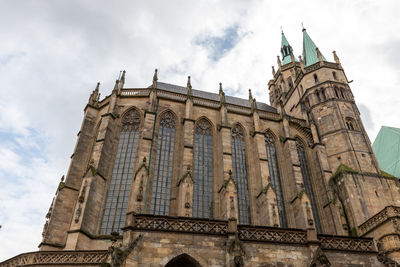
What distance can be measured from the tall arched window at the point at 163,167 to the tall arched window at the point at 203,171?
184 centimetres

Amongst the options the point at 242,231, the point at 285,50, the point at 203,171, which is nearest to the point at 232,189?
the point at 203,171

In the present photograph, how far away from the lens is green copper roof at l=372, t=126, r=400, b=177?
2985 centimetres

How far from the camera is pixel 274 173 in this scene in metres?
23.3

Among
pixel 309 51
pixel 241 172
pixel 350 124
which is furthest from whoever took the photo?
pixel 309 51

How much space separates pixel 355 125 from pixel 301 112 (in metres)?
5.34

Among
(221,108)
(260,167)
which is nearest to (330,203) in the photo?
(260,167)

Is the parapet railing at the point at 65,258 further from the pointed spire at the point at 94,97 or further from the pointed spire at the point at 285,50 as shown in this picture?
the pointed spire at the point at 285,50

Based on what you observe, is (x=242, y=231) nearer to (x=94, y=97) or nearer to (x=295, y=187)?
(x=295, y=187)

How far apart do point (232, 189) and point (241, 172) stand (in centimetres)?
417

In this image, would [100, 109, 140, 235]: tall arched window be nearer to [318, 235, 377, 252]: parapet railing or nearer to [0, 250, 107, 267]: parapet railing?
[0, 250, 107, 267]: parapet railing

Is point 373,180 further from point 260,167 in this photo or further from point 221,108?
point 221,108

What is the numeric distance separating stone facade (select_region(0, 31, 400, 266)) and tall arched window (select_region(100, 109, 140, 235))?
0.12m

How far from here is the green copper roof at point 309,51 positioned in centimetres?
3397

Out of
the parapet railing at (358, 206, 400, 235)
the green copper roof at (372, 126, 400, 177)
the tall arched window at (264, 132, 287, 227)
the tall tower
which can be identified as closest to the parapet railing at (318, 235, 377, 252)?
the tall tower
